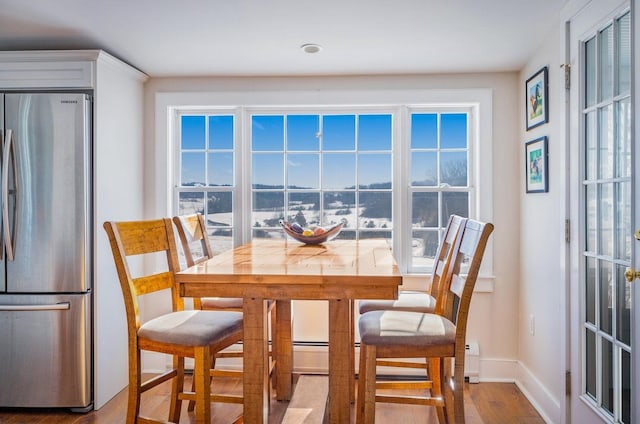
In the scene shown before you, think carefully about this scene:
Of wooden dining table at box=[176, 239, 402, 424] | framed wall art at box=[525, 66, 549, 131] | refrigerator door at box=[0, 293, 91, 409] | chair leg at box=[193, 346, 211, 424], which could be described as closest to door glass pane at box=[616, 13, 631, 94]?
framed wall art at box=[525, 66, 549, 131]

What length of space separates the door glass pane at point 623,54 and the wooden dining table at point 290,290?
1209mm

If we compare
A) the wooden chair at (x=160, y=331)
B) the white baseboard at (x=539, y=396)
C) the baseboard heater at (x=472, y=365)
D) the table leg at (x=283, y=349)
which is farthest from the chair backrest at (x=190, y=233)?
the white baseboard at (x=539, y=396)

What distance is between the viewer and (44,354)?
9.75ft

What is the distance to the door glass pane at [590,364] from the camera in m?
2.26

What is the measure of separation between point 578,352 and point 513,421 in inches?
27.7

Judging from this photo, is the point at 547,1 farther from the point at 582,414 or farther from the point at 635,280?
the point at 582,414

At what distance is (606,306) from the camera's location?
2.14 m

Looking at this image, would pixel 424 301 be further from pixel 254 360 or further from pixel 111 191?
pixel 111 191

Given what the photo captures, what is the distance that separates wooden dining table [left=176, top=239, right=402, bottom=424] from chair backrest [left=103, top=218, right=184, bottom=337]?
410 millimetres

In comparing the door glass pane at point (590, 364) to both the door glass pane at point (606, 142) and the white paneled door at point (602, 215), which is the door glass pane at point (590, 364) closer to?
the white paneled door at point (602, 215)

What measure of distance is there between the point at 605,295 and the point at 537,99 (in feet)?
4.81

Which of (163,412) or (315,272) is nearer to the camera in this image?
(315,272)

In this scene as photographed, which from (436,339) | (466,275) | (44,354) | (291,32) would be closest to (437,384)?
(436,339)

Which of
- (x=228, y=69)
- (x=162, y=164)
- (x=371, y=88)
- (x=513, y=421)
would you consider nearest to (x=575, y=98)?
(x=371, y=88)
